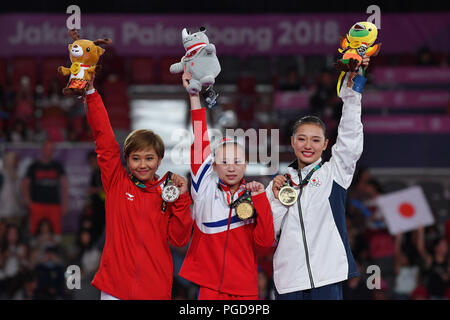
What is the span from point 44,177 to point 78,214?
2.35ft

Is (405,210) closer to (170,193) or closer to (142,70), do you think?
(170,193)

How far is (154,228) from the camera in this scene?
3.87 meters

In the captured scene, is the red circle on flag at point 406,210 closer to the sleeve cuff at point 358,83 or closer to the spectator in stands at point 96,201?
the spectator in stands at point 96,201

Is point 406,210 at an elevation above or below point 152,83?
below

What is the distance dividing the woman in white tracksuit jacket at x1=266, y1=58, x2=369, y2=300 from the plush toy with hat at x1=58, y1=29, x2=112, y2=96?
1.25 metres

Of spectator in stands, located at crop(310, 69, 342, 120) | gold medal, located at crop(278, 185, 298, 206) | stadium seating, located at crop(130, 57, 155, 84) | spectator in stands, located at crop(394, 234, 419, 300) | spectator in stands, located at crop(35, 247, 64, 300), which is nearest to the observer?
gold medal, located at crop(278, 185, 298, 206)

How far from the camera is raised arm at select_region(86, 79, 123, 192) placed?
3953 mm

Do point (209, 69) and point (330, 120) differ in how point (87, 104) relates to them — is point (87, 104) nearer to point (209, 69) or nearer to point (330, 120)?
point (209, 69)

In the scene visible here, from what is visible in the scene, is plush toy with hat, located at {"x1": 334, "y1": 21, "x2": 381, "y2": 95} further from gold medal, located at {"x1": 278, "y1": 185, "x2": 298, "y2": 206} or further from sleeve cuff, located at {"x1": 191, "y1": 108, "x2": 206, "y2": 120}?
sleeve cuff, located at {"x1": 191, "y1": 108, "x2": 206, "y2": 120}

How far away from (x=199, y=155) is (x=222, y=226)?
428 millimetres

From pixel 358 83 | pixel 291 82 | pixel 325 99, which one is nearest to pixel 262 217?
pixel 358 83

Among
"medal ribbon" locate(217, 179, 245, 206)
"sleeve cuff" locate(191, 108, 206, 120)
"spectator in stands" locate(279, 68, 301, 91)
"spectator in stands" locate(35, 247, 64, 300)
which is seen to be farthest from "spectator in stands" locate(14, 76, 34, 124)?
"medal ribbon" locate(217, 179, 245, 206)

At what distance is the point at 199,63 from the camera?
400cm

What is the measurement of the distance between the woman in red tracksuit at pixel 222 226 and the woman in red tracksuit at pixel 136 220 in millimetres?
98
